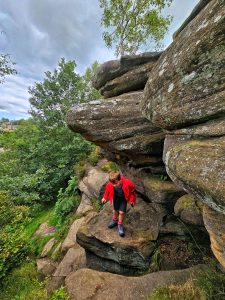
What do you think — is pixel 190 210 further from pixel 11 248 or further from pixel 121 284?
pixel 11 248

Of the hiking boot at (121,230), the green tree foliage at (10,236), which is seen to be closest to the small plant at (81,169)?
the green tree foliage at (10,236)

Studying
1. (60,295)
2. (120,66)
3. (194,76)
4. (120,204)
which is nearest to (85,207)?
(120,204)

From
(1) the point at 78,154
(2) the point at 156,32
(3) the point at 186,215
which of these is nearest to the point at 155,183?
(3) the point at 186,215

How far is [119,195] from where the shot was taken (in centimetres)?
752

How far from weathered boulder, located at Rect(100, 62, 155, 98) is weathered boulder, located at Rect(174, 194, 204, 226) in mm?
5086

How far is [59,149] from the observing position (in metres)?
19.0

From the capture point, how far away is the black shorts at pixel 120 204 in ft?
24.6

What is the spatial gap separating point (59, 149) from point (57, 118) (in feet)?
15.8

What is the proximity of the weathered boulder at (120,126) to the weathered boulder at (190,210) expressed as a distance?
79.6 inches

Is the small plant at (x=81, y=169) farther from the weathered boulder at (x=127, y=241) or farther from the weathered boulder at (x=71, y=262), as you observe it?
the weathered boulder at (x=127, y=241)

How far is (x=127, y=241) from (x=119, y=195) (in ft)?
5.33

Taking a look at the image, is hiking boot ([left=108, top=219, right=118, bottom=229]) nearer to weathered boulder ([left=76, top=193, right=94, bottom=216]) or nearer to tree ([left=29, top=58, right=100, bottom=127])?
weathered boulder ([left=76, top=193, right=94, bottom=216])

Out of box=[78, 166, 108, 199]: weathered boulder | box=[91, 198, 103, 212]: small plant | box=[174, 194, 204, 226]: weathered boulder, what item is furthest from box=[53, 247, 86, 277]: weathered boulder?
box=[174, 194, 204, 226]: weathered boulder

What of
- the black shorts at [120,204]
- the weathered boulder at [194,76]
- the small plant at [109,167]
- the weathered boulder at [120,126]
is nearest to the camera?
the weathered boulder at [194,76]
